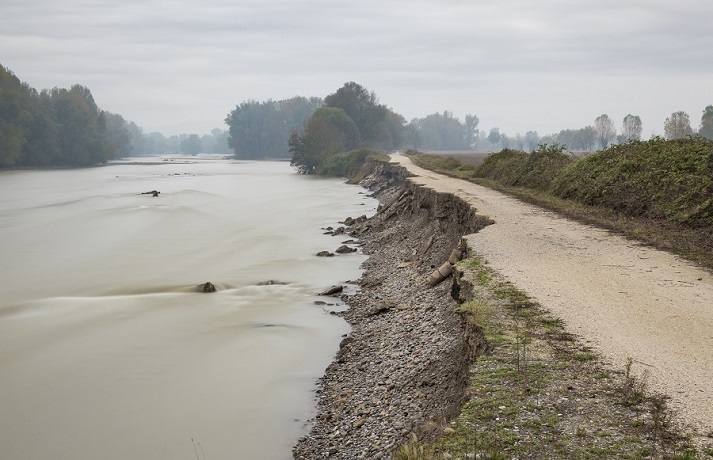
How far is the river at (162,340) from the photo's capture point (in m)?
12.6

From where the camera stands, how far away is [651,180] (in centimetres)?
2309

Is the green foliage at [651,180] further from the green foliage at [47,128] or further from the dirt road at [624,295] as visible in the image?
the green foliage at [47,128]

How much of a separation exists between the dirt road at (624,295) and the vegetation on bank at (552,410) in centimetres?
37

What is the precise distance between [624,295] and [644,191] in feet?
38.8

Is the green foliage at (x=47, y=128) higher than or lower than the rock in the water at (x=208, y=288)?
higher

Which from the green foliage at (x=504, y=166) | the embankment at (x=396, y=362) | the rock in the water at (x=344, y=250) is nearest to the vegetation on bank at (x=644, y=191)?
the green foliage at (x=504, y=166)

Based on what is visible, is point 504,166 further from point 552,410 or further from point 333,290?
point 552,410

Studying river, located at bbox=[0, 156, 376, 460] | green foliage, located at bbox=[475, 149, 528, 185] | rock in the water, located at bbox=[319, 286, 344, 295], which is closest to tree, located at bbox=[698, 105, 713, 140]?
green foliage, located at bbox=[475, 149, 528, 185]

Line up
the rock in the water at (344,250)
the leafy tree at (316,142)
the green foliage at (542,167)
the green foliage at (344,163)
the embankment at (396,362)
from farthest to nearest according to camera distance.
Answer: the leafy tree at (316,142), the green foliage at (344,163), the green foliage at (542,167), the rock in the water at (344,250), the embankment at (396,362)

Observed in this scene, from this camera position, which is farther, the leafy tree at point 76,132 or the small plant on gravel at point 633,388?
the leafy tree at point 76,132

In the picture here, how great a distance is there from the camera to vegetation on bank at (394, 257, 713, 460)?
724 centimetres

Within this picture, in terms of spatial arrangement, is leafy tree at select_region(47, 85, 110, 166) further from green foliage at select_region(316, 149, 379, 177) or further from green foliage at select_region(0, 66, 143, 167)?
green foliage at select_region(316, 149, 379, 177)

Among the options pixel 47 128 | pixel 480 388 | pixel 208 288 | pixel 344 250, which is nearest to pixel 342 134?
pixel 47 128

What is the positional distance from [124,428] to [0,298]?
1517cm
